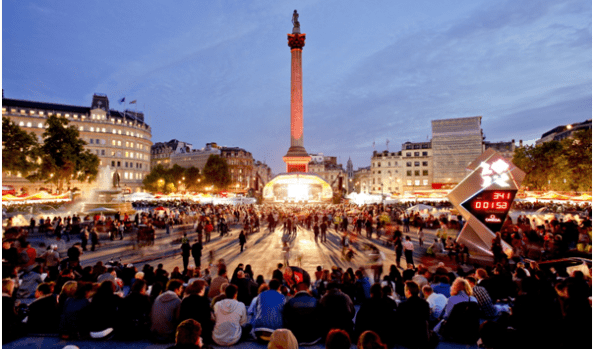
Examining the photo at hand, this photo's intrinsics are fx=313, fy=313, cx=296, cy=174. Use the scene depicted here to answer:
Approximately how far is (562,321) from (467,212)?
11.7 m

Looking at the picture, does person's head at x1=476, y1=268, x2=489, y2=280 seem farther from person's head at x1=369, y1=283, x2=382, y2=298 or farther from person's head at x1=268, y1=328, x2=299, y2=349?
person's head at x1=268, y1=328, x2=299, y2=349

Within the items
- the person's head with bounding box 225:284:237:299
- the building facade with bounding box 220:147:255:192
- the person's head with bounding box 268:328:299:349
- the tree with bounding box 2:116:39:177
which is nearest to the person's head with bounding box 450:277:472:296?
the person's head with bounding box 268:328:299:349

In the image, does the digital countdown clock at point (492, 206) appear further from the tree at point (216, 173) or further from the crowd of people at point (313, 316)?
the tree at point (216, 173)

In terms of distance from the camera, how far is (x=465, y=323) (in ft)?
19.5

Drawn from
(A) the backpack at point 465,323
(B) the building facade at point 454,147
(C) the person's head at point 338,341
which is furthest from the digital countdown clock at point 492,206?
(B) the building facade at point 454,147

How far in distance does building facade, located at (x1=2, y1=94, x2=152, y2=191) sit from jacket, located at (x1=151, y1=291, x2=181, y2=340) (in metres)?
75.8

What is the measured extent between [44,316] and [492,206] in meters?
17.7

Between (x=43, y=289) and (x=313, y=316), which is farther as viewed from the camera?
(x=43, y=289)

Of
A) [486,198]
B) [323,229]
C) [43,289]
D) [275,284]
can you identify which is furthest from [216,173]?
[275,284]

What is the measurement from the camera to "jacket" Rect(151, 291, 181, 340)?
19.5 feet

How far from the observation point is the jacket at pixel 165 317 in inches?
234

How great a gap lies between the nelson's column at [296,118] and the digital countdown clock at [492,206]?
4270cm

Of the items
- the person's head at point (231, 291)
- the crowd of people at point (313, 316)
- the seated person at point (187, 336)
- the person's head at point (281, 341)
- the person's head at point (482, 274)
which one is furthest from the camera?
the person's head at point (482, 274)

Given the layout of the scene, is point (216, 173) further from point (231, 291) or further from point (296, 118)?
point (231, 291)
